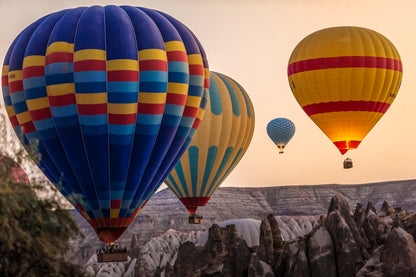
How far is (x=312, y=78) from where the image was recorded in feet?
192

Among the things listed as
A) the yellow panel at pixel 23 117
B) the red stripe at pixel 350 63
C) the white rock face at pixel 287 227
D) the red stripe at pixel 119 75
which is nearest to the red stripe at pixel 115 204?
the yellow panel at pixel 23 117

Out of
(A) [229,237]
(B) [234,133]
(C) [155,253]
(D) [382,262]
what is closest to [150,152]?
(D) [382,262]

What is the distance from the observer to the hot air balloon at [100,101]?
40.0 metres

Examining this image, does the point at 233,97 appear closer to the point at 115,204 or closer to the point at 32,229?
the point at 115,204

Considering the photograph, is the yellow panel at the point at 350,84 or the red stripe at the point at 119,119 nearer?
the red stripe at the point at 119,119

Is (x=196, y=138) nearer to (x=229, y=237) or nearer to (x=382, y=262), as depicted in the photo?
(x=229, y=237)

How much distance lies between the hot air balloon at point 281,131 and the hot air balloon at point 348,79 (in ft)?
83.7

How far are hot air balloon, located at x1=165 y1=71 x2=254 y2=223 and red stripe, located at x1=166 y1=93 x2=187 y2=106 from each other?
18.2 meters

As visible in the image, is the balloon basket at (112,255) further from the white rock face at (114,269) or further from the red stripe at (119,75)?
the white rock face at (114,269)

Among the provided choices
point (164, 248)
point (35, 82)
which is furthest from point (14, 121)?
point (164, 248)

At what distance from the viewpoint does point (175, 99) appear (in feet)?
139

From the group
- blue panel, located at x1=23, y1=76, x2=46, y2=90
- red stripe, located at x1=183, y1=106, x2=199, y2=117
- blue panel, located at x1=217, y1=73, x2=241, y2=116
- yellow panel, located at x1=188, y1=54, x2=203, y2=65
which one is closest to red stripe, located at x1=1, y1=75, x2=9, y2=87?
blue panel, located at x1=23, y1=76, x2=46, y2=90

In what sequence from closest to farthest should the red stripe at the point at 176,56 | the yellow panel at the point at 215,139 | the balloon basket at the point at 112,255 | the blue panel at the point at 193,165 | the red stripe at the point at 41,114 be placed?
A: 1. the red stripe at the point at 41,114
2. the red stripe at the point at 176,56
3. the balloon basket at the point at 112,255
4. the yellow panel at the point at 215,139
5. the blue panel at the point at 193,165

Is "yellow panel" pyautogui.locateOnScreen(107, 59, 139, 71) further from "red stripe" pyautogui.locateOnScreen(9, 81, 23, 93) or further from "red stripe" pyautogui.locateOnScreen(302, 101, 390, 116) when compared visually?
"red stripe" pyautogui.locateOnScreen(302, 101, 390, 116)
